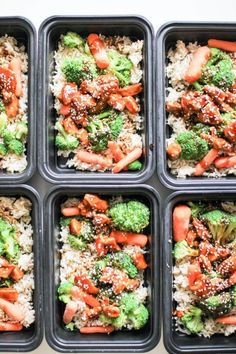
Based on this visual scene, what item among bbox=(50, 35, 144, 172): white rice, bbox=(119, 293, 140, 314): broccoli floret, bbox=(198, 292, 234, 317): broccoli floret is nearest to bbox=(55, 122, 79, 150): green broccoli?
bbox=(50, 35, 144, 172): white rice

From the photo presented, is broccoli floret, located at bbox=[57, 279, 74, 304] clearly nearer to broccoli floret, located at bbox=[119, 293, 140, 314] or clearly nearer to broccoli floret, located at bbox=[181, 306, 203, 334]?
broccoli floret, located at bbox=[119, 293, 140, 314]

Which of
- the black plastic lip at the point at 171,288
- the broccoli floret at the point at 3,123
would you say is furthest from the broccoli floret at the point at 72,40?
the black plastic lip at the point at 171,288

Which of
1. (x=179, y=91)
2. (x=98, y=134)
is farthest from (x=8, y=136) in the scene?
(x=179, y=91)

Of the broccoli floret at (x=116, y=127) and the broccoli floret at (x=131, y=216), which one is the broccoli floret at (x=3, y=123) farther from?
the broccoli floret at (x=131, y=216)

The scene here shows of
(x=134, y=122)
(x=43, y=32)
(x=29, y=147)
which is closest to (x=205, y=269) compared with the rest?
(x=134, y=122)

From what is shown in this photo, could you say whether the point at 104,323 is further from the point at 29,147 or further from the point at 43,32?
the point at 43,32

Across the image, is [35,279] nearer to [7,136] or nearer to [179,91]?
[7,136]
